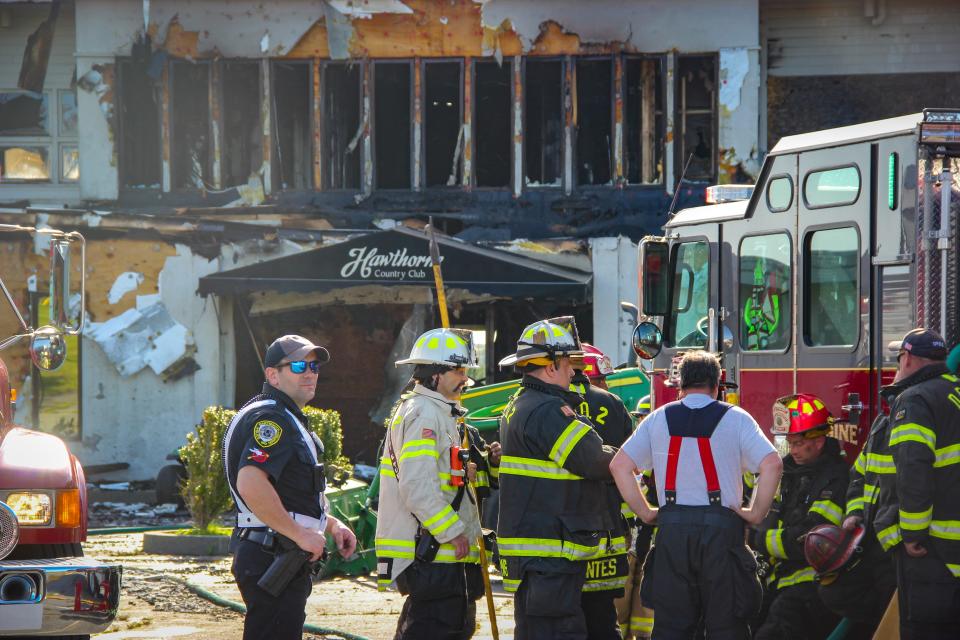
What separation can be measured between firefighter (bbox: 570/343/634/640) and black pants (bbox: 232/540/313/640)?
161 centimetres

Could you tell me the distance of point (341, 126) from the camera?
816 inches

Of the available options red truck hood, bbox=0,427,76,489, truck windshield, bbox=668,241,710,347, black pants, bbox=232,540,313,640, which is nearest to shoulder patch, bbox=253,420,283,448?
black pants, bbox=232,540,313,640

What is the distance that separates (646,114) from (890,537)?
46.5ft

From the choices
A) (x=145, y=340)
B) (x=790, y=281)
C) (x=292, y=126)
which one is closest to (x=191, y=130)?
(x=292, y=126)

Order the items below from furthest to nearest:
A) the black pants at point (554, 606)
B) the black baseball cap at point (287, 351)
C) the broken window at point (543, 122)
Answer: the broken window at point (543, 122) → the black pants at point (554, 606) → the black baseball cap at point (287, 351)

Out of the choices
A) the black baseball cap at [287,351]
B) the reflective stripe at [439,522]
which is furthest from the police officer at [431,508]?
the black baseball cap at [287,351]

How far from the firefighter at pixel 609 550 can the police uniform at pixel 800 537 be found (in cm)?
86

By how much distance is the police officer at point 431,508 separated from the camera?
6.71m

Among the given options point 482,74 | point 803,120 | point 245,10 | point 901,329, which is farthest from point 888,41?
point 901,329

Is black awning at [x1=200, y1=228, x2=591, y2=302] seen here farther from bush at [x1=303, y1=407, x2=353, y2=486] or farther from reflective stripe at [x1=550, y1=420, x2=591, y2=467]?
reflective stripe at [x1=550, y1=420, x2=591, y2=467]

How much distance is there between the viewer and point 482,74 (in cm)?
2036

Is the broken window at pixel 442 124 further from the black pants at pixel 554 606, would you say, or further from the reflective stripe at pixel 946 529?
the reflective stripe at pixel 946 529

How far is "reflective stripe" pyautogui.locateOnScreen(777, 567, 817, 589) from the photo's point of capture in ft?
24.9

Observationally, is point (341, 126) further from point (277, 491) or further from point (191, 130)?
point (277, 491)
